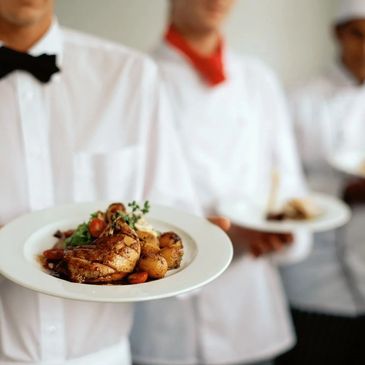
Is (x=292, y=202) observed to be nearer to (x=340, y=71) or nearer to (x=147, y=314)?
(x=147, y=314)

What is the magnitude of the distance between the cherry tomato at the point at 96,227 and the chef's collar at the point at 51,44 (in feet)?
1.30

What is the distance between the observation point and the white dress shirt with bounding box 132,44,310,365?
155 cm

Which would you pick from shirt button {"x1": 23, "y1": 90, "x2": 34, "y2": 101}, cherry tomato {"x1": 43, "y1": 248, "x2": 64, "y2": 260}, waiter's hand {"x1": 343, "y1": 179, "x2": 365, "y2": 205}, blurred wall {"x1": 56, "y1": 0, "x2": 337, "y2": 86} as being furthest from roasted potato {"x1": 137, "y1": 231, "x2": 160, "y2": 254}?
blurred wall {"x1": 56, "y1": 0, "x2": 337, "y2": 86}

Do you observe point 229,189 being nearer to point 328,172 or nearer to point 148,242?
point 328,172

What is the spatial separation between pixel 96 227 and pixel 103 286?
143 millimetres

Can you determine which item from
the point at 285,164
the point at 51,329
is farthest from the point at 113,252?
the point at 285,164

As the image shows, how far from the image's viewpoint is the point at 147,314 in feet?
5.16

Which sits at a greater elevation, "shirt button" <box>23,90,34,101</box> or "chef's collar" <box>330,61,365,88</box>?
"shirt button" <box>23,90,34,101</box>

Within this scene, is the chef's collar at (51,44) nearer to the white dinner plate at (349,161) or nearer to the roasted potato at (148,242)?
the roasted potato at (148,242)

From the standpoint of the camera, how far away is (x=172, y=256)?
81 cm

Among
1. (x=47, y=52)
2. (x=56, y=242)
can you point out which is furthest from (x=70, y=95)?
(x=56, y=242)

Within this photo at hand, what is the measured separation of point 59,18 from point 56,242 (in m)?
1.27

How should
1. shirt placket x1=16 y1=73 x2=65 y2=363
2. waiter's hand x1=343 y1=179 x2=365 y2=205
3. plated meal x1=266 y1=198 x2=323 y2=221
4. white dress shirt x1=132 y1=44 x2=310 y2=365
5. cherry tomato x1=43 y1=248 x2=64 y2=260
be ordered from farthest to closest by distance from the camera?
waiter's hand x1=343 y1=179 x2=365 y2=205 → white dress shirt x1=132 y1=44 x2=310 y2=365 → plated meal x1=266 y1=198 x2=323 y2=221 → shirt placket x1=16 y1=73 x2=65 y2=363 → cherry tomato x1=43 y1=248 x2=64 y2=260

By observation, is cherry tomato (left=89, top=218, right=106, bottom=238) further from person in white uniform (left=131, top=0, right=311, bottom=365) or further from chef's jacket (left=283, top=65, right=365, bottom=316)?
chef's jacket (left=283, top=65, right=365, bottom=316)
